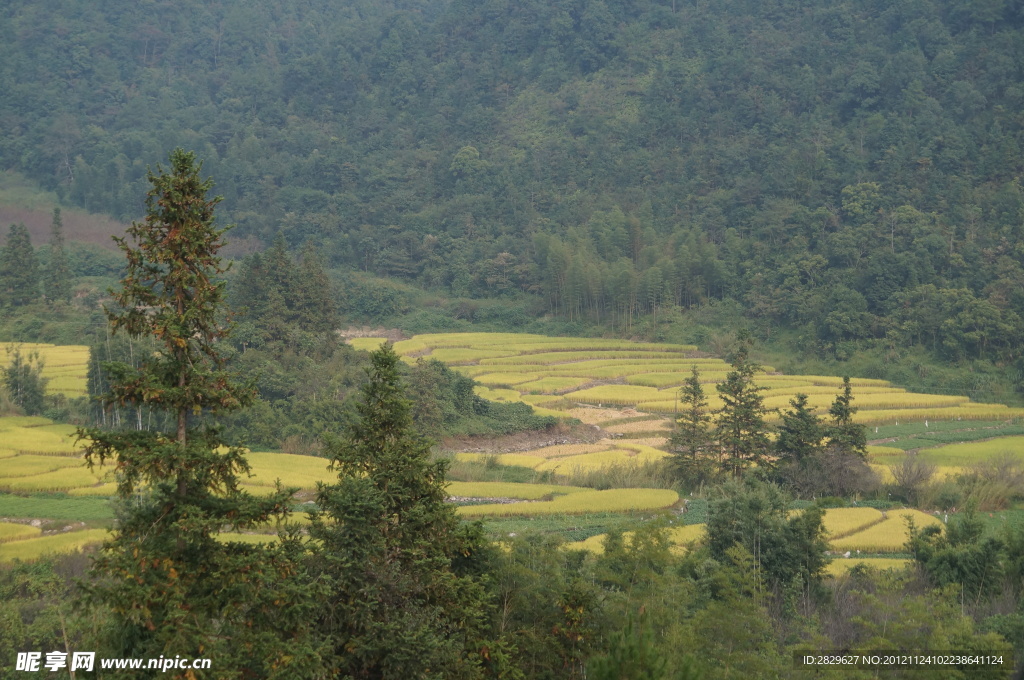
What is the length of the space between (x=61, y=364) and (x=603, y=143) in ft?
161

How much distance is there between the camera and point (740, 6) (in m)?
82.1

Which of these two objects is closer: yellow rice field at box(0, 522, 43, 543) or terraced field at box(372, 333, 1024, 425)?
yellow rice field at box(0, 522, 43, 543)

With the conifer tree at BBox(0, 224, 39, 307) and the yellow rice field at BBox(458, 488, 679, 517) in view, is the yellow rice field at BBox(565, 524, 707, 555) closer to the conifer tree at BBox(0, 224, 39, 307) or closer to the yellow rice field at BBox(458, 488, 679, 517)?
the yellow rice field at BBox(458, 488, 679, 517)

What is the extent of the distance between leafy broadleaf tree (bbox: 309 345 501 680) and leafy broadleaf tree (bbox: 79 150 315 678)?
0.99 m

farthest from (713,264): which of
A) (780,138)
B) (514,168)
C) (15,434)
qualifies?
(15,434)

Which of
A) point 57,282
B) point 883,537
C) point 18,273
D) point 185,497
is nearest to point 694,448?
point 883,537

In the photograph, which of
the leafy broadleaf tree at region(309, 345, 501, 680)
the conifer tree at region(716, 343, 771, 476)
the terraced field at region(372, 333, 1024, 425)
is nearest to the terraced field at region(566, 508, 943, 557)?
the conifer tree at region(716, 343, 771, 476)

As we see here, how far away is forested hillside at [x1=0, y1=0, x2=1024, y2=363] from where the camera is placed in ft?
179

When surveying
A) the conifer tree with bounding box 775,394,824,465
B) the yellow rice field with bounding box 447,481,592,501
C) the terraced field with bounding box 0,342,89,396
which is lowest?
the yellow rice field with bounding box 447,481,592,501

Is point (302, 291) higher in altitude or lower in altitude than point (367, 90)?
lower

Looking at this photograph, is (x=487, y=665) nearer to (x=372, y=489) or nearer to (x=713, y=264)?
(x=372, y=489)

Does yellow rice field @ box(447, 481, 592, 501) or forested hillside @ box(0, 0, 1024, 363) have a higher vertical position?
forested hillside @ box(0, 0, 1024, 363)

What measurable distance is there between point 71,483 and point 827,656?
17.4m

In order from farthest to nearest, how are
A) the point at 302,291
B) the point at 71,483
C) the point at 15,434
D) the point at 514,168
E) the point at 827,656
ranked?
the point at 514,168, the point at 302,291, the point at 15,434, the point at 71,483, the point at 827,656
